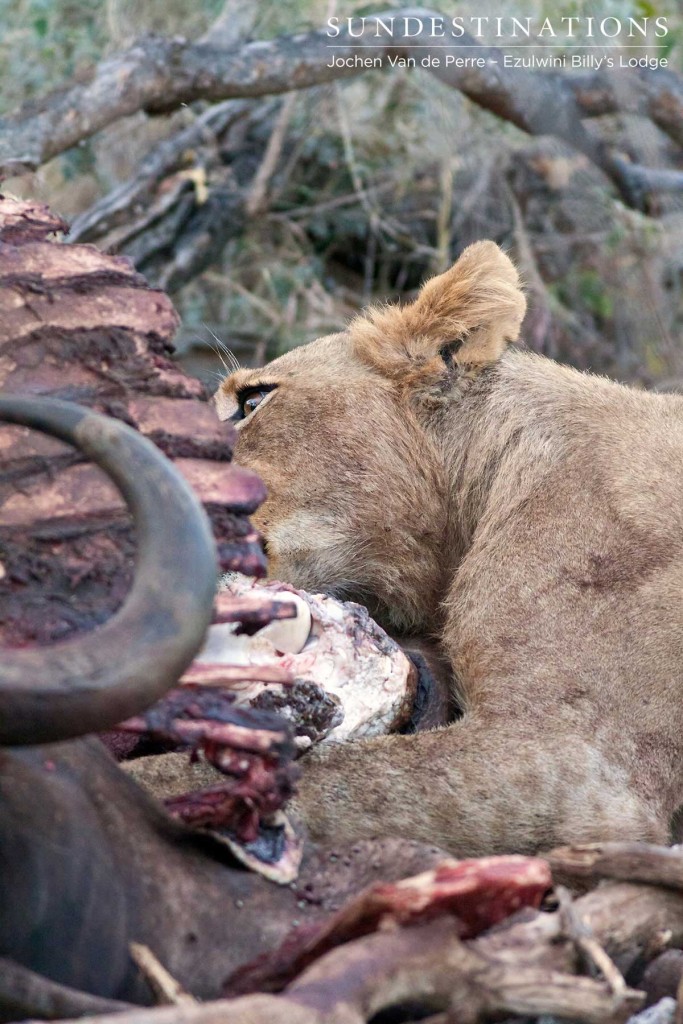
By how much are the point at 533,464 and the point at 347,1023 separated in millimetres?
1726

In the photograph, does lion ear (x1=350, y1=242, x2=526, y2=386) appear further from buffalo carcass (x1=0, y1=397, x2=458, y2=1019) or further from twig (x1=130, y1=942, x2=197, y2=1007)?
twig (x1=130, y1=942, x2=197, y2=1007)

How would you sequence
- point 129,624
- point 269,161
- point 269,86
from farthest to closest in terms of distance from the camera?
1. point 269,161
2. point 269,86
3. point 129,624

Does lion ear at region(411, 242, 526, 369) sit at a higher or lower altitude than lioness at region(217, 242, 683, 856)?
higher

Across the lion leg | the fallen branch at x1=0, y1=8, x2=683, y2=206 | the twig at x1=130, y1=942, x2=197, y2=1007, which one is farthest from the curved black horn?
the fallen branch at x1=0, y1=8, x2=683, y2=206

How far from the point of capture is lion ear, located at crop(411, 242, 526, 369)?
2.92 m

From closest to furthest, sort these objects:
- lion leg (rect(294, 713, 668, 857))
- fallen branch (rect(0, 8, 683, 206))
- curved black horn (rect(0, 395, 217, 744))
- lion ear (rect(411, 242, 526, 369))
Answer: curved black horn (rect(0, 395, 217, 744)) → lion leg (rect(294, 713, 668, 857)) → lion ear (rect(411, 242, 526, 369)) → fallen branch (rect(0, 8, 683, 206))

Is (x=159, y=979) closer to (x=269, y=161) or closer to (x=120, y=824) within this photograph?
(x=120, y=824)

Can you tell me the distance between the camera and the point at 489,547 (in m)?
2.63

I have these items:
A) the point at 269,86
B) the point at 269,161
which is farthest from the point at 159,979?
the point at 269,161

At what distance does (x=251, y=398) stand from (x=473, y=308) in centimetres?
62

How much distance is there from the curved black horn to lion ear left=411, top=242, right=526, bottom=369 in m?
1.66

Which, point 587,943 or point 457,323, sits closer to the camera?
point 587,943

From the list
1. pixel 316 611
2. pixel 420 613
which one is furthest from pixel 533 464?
pixel 316 611

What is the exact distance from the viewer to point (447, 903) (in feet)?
4.56
